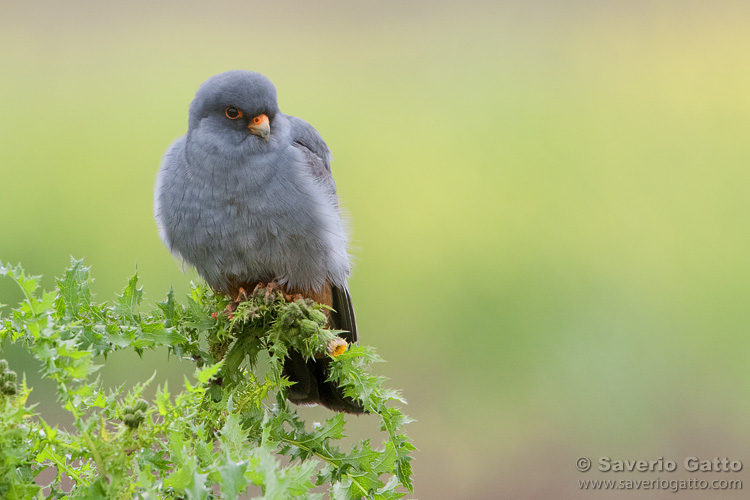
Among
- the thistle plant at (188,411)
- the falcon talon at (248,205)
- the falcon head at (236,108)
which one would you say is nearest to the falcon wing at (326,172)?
the falcon talon at (248,205)

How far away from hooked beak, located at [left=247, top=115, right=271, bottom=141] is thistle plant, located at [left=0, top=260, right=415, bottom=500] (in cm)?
70

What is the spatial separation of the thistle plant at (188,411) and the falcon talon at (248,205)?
0.38 metres

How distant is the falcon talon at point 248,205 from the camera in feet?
10.3

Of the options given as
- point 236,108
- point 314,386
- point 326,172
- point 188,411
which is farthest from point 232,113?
point 188,411

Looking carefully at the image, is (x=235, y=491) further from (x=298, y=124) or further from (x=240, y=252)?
(x=298, y=124)

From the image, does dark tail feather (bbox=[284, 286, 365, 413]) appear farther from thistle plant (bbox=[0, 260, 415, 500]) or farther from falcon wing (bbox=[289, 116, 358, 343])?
thistle plant (bbox=[0, 260, 415, 500])

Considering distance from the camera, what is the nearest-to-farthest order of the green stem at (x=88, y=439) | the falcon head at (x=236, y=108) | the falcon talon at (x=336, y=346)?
the green stem at (x=88, y=439) → the falcon talon at (x=336, y=346) → the falcon head at (x=236, y=108)

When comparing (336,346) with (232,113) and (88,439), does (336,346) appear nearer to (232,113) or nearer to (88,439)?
(88,439)

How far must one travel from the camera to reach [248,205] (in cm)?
317

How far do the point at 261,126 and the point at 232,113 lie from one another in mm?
138

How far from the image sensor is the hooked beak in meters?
3.14

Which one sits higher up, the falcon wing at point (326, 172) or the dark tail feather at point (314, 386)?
the falcon wing at point (326, 172)

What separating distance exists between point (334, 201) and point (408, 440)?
155 centimetres

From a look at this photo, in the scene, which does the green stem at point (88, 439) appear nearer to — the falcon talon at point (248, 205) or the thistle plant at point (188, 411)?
the thistle plant at point (188, 411)
